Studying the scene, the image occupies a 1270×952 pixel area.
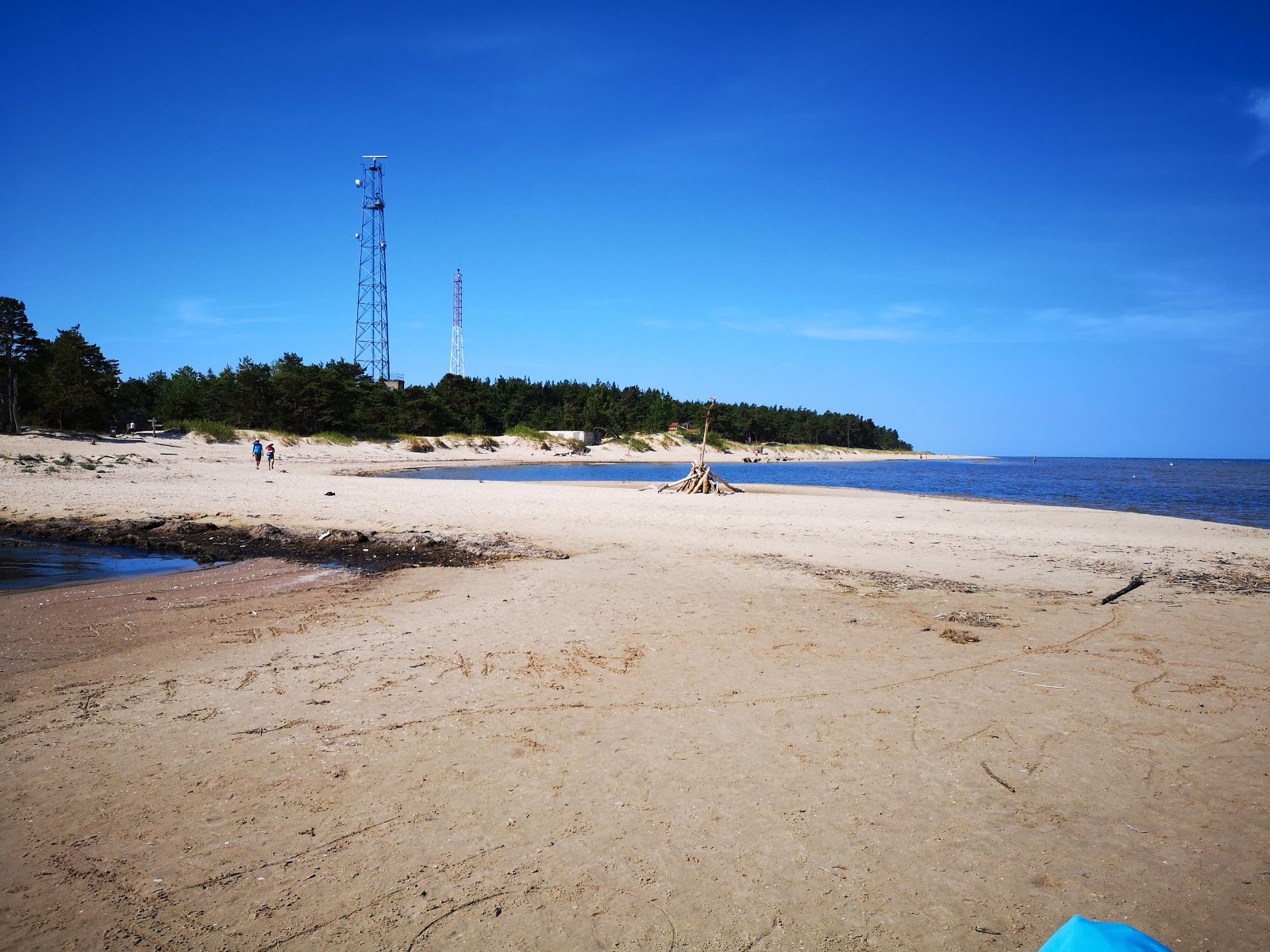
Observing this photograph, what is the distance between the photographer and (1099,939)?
1.88 metres

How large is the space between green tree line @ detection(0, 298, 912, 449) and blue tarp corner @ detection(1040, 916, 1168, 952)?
4496cm

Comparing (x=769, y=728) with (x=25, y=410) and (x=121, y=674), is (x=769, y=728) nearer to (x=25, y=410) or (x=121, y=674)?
(x=121, y=674)

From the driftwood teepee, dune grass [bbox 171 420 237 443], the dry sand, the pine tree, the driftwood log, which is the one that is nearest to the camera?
the dry sand

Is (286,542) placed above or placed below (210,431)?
below

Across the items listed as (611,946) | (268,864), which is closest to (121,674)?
(268,864)

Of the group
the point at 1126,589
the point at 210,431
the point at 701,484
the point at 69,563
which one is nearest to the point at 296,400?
the point at 210,431

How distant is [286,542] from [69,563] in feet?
10.4

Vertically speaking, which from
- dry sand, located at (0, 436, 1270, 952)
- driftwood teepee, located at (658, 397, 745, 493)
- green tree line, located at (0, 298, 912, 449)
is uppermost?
green tree line, located at (0, 298, 912, 449)

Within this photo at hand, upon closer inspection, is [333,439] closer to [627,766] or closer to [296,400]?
[296,400]

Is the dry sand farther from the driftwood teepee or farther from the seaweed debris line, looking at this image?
the driftwood teepee

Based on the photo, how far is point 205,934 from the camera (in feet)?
8.82

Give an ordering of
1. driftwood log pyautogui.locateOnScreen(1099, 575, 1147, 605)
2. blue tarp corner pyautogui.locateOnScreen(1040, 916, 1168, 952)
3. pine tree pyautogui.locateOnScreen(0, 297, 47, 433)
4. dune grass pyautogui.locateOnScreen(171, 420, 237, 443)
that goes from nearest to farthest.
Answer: blue tarp corner pyautogui.locateOnScreen(1040, 916, 1168, 952) → driftwood log pyautogui.locateOnScreen(1099, 575, 1147, 605) → pine tree pyautogui.locateOnScreen(0, 297, 47, 433) → dune grass pyautogui.locateOnScreen(171, 420, 237, 443)

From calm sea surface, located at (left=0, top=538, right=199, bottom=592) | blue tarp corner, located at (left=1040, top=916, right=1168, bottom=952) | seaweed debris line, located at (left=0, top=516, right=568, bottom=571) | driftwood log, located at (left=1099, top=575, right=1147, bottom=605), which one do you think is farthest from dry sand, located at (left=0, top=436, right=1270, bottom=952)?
seaweed debris line, located at (left=0, top=516, right=568, bottom=571)

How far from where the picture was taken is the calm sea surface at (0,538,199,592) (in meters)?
9.52
